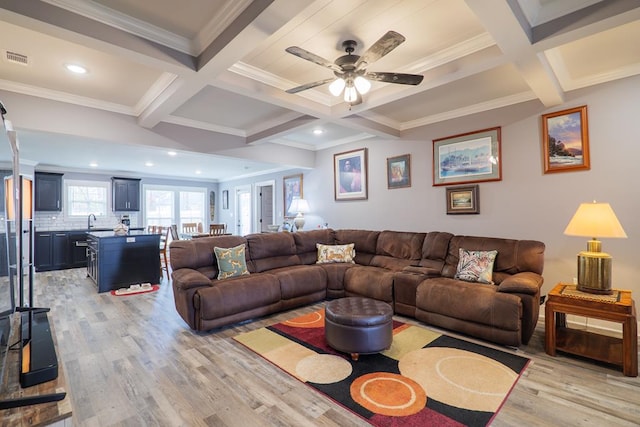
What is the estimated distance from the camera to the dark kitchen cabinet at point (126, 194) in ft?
26.6

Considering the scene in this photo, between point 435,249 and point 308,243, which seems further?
point 308,243

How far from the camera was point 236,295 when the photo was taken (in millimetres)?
3309

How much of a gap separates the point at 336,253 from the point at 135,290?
3301 mm

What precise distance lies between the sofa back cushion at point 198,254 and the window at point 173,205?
624 cm

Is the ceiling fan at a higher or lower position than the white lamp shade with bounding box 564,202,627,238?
higher

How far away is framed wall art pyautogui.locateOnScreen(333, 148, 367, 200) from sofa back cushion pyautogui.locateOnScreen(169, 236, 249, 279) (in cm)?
245

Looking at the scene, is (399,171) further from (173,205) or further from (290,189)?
(173,205)

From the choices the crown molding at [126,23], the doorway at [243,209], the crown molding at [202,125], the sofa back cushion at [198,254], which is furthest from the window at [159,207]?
the crown molding at [126,23]

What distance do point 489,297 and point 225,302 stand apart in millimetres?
2636

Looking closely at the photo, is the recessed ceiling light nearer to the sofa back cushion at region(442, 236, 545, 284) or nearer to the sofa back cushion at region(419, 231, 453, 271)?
the sofa back cushion at region(419, 231, 453, 271)

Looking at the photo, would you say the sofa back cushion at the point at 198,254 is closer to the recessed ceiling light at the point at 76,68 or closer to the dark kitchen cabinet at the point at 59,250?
the recessed ceiling light at the point at 76,68

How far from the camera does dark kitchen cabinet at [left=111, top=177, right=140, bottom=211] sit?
8109mm

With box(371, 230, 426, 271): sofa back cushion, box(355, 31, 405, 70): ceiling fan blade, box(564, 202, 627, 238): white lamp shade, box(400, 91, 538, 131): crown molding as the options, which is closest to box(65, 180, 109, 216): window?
box(371, 230, 426, 271): sofa back cushion

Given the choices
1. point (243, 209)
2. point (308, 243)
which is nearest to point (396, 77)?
point (308, 243)
